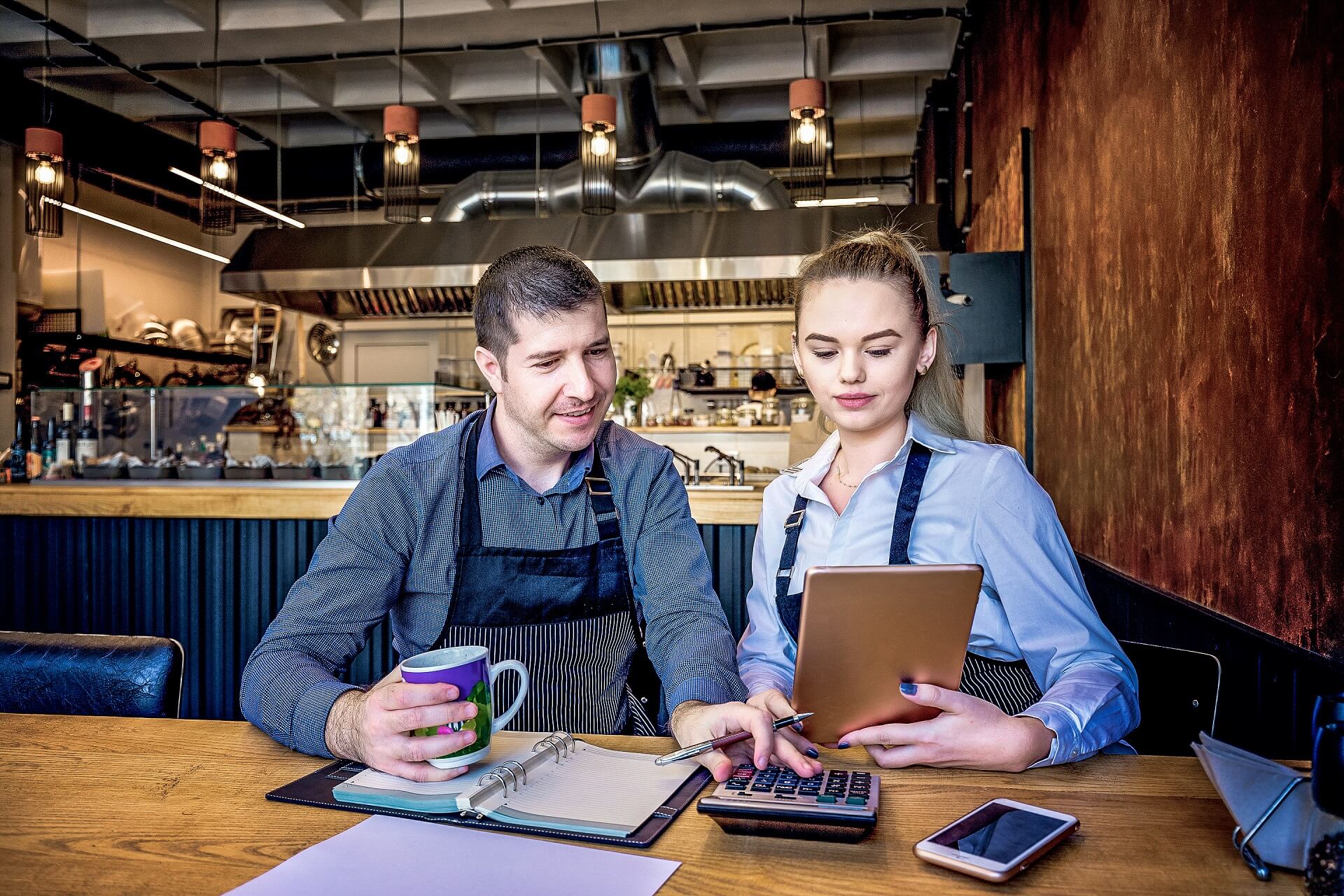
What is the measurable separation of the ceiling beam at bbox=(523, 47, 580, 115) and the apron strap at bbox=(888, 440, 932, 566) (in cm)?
458

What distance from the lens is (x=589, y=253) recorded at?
570 centimetres

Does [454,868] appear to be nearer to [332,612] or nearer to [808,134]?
[332,612]

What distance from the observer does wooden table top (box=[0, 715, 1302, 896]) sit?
0.75 meters

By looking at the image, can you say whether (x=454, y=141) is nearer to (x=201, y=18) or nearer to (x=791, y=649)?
(x=201, y=18)

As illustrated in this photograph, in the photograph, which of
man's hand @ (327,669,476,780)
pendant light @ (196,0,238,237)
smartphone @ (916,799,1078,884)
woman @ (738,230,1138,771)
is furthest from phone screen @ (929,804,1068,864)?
pendant light @ (196,0,238,237)

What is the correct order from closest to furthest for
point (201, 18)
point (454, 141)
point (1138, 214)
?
point (1138, 214) → point (201, 18) → point (454, 141)

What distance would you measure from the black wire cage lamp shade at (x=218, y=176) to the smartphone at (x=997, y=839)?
438 centimetres

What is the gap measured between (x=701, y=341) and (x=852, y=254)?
6879 millimetres

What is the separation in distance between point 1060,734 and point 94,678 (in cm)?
131

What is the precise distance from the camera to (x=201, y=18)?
5012 mm

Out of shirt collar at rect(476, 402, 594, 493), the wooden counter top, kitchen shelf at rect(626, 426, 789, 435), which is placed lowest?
the wooden counter top

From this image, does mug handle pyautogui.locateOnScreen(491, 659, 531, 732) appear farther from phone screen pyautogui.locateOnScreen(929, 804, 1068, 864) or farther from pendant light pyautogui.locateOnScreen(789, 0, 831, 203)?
pendant light pyautogui.locateOnScreen(789, 0, 831, 203)

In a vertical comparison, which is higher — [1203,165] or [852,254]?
[1203,165]

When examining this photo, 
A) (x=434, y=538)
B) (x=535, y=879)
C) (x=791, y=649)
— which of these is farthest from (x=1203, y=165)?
(x=535, y=879)
